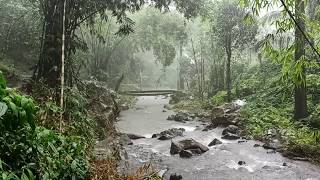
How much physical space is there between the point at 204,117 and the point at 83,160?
39.1ft

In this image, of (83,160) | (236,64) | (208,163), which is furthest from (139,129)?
(236,64)

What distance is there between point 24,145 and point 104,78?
68.4ft

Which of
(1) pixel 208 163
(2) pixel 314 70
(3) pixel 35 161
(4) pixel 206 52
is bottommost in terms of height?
(1) pixel 208 163

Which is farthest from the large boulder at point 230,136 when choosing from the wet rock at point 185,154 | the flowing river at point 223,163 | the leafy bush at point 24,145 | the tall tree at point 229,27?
the leafy bush at point 24,145

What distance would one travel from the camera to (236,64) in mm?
23562

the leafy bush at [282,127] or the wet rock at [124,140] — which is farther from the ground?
the leafy bush at [282,127]

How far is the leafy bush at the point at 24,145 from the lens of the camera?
311 centimetres

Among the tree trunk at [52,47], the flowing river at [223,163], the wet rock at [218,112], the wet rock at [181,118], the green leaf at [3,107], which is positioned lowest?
the flowing river at [223,163]

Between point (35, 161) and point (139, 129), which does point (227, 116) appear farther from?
point (35, 161)

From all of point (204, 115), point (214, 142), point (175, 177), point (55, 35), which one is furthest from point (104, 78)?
point (175, 177)

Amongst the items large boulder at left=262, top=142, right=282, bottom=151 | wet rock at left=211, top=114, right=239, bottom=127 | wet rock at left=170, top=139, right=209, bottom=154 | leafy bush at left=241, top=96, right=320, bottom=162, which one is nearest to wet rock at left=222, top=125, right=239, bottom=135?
leafy bush at left=241, top=96, right=320, bottom=162

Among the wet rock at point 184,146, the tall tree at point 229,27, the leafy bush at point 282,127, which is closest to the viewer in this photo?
the leafy bush at point 282,127

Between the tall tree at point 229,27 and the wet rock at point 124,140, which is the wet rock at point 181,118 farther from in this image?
the wet rock at point 124,140

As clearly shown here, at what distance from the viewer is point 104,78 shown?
24.1m
